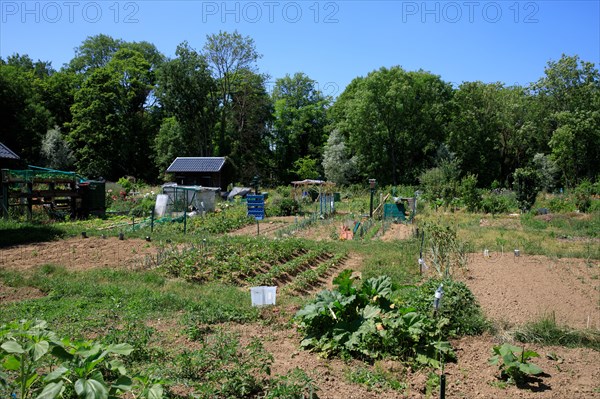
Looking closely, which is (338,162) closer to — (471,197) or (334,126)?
(334,126)

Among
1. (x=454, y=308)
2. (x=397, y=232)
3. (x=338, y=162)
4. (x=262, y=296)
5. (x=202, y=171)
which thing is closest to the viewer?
(x=454, y=308)

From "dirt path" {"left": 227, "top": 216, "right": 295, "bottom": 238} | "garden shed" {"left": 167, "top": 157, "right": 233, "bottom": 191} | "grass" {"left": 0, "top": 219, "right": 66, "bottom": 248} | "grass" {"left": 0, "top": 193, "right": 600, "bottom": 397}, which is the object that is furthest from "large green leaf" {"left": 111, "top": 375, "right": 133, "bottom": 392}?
"garden shed" {"left": 167, "top": 157, "right": 233, "bottom": 191}

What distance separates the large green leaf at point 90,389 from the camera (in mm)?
2549

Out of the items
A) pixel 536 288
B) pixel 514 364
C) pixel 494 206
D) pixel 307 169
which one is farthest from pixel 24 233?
pixel 307 169

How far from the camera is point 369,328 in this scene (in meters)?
5.08

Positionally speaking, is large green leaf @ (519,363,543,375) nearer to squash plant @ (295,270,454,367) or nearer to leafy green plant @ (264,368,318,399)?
squash plant @ (295,270,454,367)

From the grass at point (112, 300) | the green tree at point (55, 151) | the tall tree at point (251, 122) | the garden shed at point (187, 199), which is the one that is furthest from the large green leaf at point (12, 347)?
the tall tree at point (251, 122)

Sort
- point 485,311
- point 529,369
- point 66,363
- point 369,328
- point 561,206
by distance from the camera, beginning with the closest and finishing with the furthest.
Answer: point 66,363 → point 529,369 → point 369,328 → point 485,311 → point 561,206

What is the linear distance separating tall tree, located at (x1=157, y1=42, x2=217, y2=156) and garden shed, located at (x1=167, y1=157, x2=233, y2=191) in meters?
9.65

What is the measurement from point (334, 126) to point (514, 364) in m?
43.5

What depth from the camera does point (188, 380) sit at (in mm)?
4207

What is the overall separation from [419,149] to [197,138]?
68.0ft

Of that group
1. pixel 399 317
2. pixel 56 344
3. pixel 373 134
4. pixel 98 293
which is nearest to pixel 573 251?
pixel 399 317

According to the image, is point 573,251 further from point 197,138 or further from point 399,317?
point 197,138
